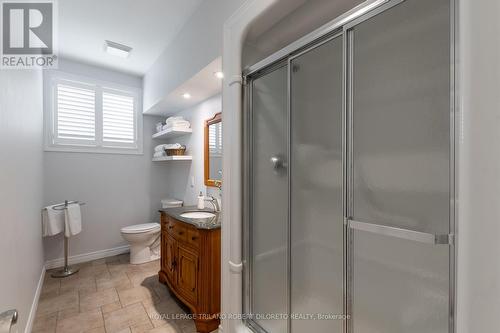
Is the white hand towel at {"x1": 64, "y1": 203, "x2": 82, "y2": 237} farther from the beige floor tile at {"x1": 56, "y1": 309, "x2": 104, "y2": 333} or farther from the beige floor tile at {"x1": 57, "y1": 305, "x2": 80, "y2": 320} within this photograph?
the beige floor tile at {"x1": 56, "y1": 309, "x2": 104, "y2": 333}

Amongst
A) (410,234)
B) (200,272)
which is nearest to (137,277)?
(200,272)

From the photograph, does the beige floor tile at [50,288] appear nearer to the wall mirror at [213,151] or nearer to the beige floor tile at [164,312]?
the beige floor tile at [164,312]

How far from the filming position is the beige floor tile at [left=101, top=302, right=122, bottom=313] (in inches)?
80.2

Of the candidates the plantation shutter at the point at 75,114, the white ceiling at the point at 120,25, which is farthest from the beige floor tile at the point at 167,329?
the white ceiling at the point at 120,25

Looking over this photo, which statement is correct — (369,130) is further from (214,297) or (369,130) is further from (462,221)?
(214,297)

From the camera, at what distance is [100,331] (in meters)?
1.78

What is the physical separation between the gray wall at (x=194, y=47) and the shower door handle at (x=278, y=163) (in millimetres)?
919

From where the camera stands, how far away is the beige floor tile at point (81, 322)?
180 centimetres

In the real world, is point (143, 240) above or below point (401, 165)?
below

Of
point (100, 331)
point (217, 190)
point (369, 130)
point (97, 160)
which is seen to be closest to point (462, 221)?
point (369, 130)

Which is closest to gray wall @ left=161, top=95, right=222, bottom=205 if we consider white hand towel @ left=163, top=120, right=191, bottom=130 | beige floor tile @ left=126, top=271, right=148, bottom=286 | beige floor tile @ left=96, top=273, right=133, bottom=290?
white hand towel @ left=163, top=120, right=191, bottom=130

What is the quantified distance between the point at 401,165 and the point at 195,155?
2376 millimetres

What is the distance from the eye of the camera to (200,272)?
1.79 metres

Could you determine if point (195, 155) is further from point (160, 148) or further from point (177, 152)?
point (160, 148)
